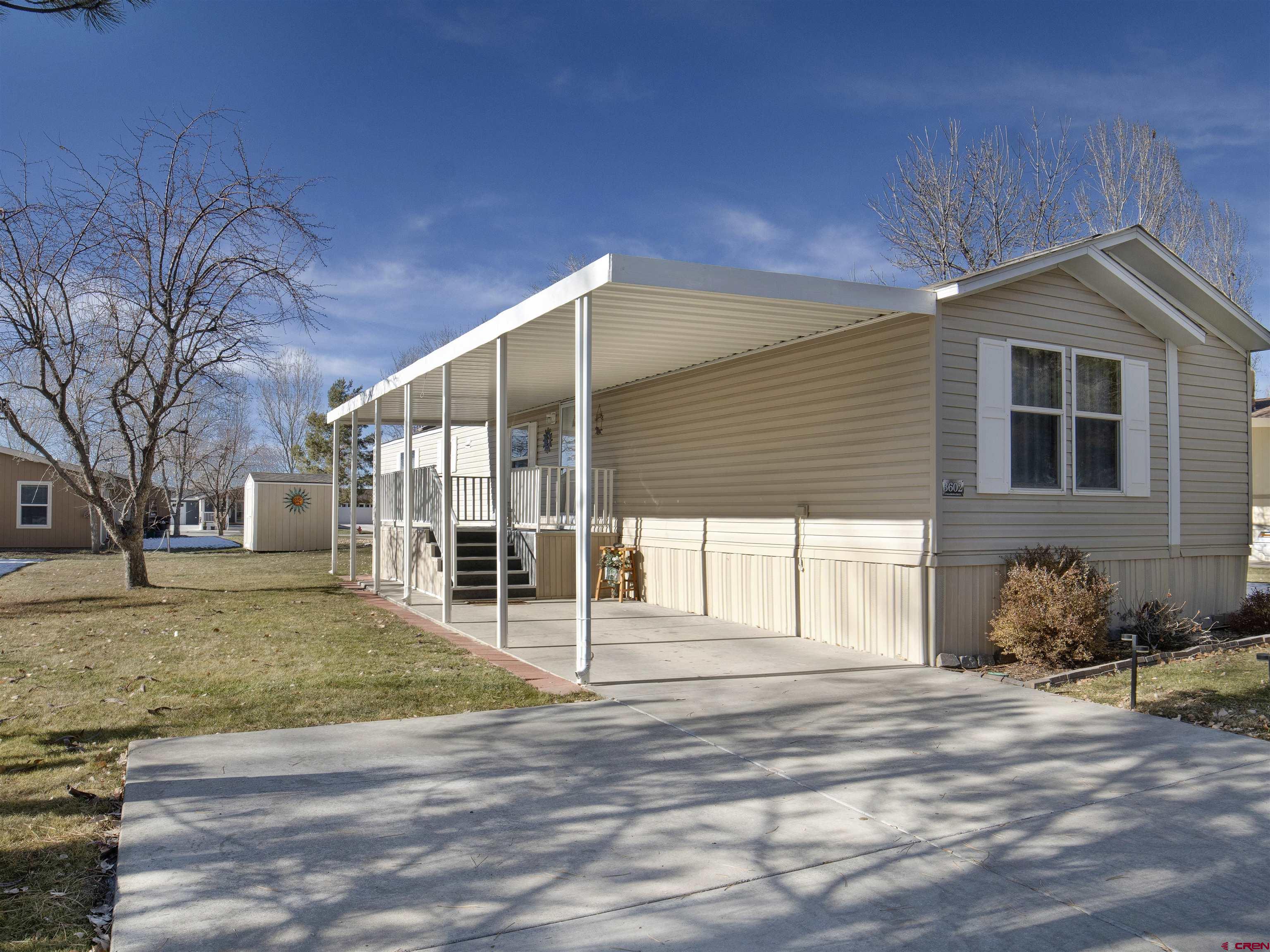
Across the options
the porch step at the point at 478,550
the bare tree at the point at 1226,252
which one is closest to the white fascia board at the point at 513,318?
the porch step at the point at 478,550

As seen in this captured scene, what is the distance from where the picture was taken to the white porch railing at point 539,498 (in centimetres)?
1234

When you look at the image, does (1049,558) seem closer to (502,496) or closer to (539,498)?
(502,496)

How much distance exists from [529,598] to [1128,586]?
23.2 feet

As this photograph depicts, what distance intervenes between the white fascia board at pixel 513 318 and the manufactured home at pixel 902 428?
0.03m

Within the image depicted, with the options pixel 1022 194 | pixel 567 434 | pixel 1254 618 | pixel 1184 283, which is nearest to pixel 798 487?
pixel 1184 283

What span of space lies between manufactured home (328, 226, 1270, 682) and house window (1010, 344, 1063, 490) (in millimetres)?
22

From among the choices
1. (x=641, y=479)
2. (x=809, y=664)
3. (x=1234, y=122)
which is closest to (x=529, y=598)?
(x=641, y=479)

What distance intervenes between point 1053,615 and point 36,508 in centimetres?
2734

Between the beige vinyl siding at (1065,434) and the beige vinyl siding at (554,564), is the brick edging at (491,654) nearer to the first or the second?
the beige vinyl siding at (554,564)

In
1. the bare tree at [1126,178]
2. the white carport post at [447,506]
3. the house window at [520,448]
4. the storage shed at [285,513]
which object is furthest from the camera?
the storage shed at [285,513]

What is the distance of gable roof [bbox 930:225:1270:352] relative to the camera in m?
7.61

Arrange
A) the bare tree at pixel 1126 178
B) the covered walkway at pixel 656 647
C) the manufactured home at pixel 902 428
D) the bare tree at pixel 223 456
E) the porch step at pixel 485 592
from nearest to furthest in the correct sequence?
the covered walkway at pixel 656 647
the manufactured home at pixel 902 428
the porch step at pixel 485 592
the bare tree at pixel 1126 178
the bare tree at pixel 223 456

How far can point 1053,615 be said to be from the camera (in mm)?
7023

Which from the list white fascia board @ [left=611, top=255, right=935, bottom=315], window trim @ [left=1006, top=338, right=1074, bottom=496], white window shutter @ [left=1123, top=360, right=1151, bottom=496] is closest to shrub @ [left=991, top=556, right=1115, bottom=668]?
window trim @ [left=1006, top=338, right=1074, bottom=496]
